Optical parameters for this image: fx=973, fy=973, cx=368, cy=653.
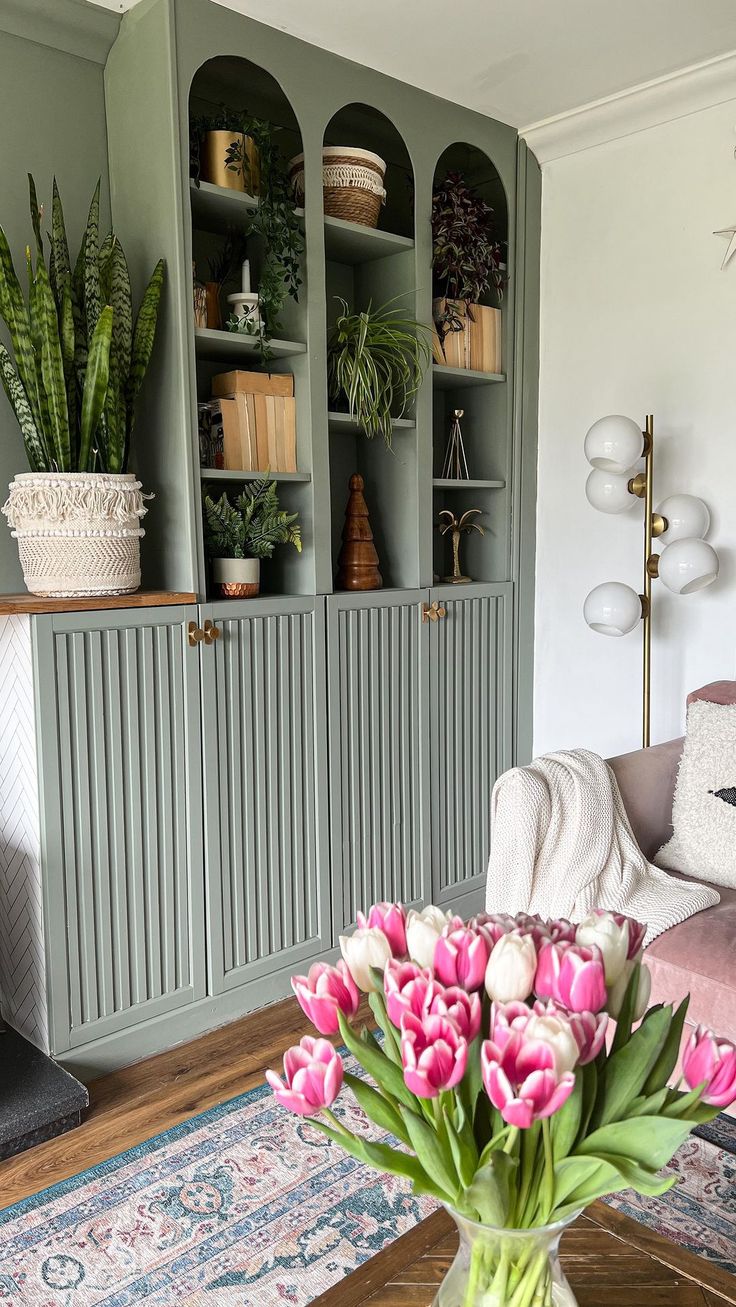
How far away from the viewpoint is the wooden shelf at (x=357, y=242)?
268 cm

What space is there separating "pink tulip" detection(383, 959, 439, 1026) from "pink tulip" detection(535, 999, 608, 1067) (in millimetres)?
84

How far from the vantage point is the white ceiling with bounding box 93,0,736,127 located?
2.36 meters

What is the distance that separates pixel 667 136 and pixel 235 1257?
9.87ft

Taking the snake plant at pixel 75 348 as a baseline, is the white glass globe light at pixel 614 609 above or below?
below

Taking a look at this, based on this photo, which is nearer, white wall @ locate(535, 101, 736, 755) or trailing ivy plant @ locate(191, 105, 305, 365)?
trailing ivy plant @ locate(191, 105, 305, 365)

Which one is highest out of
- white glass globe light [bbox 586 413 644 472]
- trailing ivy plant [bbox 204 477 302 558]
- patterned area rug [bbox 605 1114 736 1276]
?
white glass globe light [bbox 586 413 644 472]

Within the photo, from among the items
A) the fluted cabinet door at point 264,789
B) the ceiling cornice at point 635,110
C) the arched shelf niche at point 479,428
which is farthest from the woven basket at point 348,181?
the fluted cabinet door at point 264,789

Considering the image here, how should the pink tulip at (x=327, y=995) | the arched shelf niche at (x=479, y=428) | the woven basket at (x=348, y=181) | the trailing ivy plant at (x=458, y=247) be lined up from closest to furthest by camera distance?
the pink tulip at (x=327, y=995), the woven basket at (x=348, y=181), the trailing ivy plant at (x=458, y=247), the arched shelf niche at (x=479, y=428)

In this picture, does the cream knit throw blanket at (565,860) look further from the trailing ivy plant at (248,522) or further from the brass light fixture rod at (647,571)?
the trailing ivy plant at (248,522)

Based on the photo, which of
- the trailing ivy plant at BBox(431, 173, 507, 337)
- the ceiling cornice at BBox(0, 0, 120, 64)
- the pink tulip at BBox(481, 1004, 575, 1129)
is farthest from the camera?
the trailing ivy plant at BBox(431, 173, 507, 337)

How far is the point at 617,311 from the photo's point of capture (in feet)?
9.86

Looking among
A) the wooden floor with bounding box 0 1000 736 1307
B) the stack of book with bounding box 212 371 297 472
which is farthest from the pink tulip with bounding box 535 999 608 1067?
the stack of book with bounding box 212 371 297 472

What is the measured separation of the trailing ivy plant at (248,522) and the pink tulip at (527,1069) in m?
1.91

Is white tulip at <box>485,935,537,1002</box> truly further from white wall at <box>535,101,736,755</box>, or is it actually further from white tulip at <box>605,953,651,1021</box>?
white wall at <box>535,101,736,755</box>
